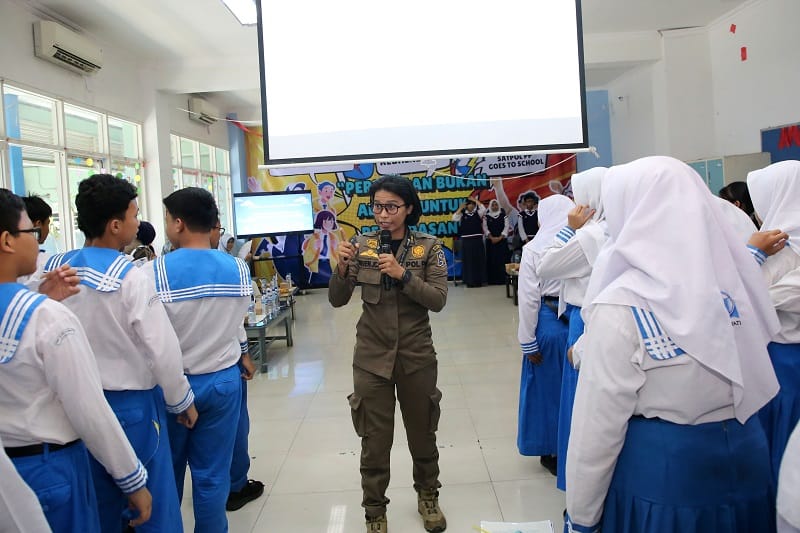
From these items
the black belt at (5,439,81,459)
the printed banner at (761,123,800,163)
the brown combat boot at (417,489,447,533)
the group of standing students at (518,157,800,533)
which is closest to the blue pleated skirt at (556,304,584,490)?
the brown combat boot at (417,489,447,533)

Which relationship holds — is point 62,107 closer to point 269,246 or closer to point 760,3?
point 269,246

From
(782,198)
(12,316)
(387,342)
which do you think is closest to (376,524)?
(387,342)

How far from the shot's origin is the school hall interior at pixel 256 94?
9.83 feet

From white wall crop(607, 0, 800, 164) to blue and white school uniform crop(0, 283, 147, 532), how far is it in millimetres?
7299

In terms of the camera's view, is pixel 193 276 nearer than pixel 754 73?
Yes

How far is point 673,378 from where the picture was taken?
4.25ft

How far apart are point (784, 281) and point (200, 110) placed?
9.62m

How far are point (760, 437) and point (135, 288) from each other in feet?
5.78

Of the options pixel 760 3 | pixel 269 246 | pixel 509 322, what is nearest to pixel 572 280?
pixel 509 322

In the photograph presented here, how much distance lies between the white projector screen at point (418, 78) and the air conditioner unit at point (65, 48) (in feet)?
15.5

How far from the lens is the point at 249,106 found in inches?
468

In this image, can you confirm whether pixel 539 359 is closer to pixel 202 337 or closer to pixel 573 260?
pixel 573 260

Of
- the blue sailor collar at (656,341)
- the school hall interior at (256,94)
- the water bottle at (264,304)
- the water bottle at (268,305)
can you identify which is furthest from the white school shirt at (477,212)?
the blue sailor collar at (656,341)

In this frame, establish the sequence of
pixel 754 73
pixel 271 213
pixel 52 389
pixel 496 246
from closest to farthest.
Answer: pixel 52 389 < pixel 754 73 < pixel 271 213 < pixel 496 246
